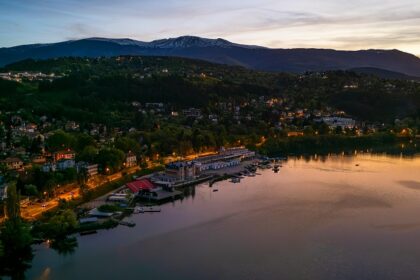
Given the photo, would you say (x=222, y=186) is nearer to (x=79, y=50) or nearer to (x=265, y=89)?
(x=265, y=89)

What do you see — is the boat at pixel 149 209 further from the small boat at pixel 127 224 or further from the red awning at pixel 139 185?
the red awning at pixel 139 185

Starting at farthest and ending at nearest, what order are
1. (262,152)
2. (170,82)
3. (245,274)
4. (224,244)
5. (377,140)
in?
(170,82) → (377,140) → (262,152) → (224,244) → (245,274)

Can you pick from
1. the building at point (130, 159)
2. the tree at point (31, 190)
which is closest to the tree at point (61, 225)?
the tree at point (31, 190)

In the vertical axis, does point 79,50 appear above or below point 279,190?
above

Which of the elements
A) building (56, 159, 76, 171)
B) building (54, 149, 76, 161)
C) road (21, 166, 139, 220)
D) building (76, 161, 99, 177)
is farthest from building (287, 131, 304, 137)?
building (56, 159, 76, 171)

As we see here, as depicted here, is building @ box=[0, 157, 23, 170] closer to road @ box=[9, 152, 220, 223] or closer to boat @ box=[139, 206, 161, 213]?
road @ box=[9, 152, 220, 223]

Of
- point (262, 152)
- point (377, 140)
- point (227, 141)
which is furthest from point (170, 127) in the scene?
point (377, 140)

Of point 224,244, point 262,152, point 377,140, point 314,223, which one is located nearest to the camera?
point 224,244
